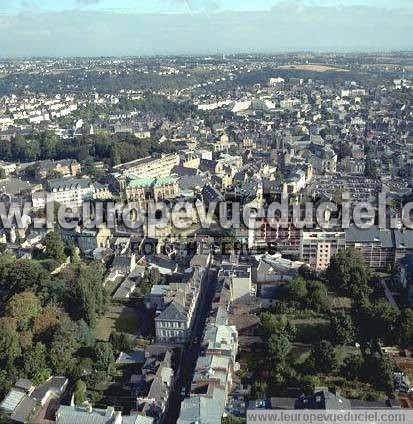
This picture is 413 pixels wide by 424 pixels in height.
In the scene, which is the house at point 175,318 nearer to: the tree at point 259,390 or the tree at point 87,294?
the tree at point 87,294

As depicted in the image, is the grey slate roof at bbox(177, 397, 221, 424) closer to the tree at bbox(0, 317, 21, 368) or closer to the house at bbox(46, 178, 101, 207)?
the tree at bbox(0, 317, 21, 368)

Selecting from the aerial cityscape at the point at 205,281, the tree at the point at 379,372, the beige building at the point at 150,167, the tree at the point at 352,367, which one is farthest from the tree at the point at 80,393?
the beige building at the point at 150,167

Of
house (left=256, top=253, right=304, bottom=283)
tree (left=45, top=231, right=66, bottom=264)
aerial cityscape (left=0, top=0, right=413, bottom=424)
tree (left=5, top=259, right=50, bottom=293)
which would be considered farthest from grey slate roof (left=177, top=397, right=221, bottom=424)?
tree (left=45, top=231, right=66, bottom=264)

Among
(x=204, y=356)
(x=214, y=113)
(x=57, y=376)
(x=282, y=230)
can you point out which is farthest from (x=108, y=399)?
(x=214, y=113)

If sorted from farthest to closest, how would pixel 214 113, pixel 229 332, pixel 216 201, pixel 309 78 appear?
pixel 309 78 < pixel 214 113 < pixel 216 201 < pixel 229 332

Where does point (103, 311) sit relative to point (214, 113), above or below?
below

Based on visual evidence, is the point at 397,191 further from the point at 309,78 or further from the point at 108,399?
the point at 309,78
